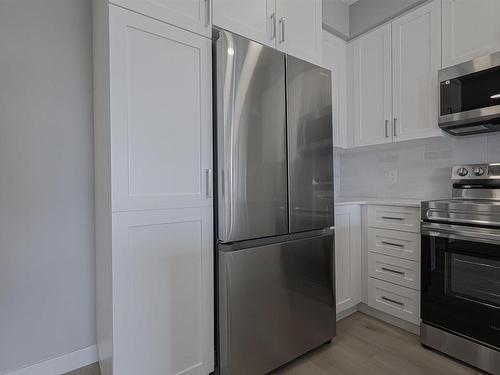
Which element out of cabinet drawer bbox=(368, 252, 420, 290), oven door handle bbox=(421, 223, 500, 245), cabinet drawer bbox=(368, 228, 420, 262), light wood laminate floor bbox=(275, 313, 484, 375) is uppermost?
oven door handle bbox=(421, 223, 500, 245)

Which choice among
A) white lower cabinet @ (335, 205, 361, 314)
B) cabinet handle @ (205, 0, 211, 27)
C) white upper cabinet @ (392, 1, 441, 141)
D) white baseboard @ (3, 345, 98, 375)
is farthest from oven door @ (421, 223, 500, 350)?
white baseboard @ (3, 345, 98, 375)

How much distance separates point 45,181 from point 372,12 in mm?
2806

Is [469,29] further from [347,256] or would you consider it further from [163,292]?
[163,292]

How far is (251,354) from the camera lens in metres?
1.45

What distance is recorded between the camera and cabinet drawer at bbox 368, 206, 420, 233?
1984 millimetres

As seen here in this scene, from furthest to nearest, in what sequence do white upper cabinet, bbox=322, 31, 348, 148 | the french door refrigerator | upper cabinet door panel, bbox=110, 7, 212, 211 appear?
1. white upper cabinet, bbox=322, 31, 348, 148
2. the french door refrigerator
3. upper cabinet door panel, bbox=110, 7, 212, 211

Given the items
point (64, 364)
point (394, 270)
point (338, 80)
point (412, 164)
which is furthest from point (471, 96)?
point (64, 364)

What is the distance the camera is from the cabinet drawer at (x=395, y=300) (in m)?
1.98

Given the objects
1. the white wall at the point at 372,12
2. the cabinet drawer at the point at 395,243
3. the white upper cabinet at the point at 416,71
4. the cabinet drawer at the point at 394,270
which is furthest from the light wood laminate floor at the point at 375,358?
the white wall at the point at 372,12

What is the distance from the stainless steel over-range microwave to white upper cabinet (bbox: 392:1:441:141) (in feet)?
0.37

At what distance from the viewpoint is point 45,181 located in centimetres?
156

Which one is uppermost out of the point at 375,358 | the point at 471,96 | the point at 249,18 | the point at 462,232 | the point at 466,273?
the point at 249,18

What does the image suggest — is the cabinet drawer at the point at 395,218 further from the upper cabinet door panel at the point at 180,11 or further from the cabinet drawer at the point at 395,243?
the upper cabinet door panel at the point at 180,11

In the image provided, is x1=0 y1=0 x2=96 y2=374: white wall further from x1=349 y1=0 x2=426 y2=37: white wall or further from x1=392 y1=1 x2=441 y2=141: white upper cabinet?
x1=392 y1=1 x2=441 y2=141: white upper cabinet
